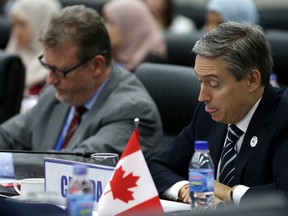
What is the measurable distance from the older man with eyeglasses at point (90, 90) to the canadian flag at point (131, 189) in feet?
3.15

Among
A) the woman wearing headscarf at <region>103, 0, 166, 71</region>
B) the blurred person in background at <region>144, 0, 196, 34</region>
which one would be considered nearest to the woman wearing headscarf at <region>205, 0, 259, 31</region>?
the woman wearing headscarf at <region>103, 0, 166, 71</region>


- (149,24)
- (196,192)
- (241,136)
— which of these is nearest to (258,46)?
(241,136)

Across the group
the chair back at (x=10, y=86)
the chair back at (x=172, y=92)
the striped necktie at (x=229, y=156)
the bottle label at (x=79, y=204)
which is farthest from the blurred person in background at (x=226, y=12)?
the bottle label at (x=79, y=204)

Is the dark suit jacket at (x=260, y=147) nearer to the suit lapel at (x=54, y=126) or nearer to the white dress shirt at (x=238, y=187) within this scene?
the white dress shirt at (x=238, y=187)

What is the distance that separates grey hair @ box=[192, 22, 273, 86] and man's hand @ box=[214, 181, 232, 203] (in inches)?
14.2

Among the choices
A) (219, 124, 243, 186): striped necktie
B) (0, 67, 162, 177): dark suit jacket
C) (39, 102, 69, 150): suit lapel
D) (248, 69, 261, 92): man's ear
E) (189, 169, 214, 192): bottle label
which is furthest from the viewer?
(39, 102, 69, 150): suit lapel

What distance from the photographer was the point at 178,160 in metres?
3.04

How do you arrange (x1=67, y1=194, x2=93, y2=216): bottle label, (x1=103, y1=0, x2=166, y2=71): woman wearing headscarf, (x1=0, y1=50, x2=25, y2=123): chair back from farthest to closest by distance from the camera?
(x1=103, y1=0, x2=166, y2=71): woman wearing headscarf < (x1=0, y1=50, x2=25, y2=123): chair back < (x1=67, y1=194, x2=93, y2=216): bottle label

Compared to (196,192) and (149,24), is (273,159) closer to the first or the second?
(196,192)

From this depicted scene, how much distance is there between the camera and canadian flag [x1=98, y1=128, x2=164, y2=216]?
235cm

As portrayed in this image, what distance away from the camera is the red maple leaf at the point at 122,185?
2.36m

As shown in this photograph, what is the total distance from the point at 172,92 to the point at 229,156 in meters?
1.09

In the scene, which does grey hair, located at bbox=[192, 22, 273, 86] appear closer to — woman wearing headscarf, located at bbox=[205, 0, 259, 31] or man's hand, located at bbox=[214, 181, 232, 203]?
man's hand, located at bbox=[214, 181, 232, 203]

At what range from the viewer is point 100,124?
349 cm
